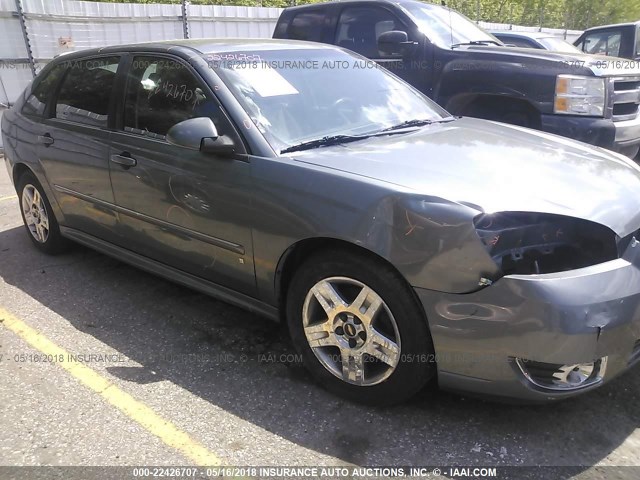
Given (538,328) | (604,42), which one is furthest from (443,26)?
(604,42)

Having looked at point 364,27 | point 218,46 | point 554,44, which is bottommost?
point 554,44

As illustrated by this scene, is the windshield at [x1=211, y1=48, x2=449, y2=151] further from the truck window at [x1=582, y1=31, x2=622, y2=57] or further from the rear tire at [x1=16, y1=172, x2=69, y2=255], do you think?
the truck window at [x1=582, y1=31, x2=622, y2=57]

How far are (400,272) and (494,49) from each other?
4.00m

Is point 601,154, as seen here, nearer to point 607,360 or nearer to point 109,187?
point 607,360

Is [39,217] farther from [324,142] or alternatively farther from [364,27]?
[364,27]

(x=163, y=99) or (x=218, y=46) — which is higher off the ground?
(x=218, y=46)

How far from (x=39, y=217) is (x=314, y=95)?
9.13 feet

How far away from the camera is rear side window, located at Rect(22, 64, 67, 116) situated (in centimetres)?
443

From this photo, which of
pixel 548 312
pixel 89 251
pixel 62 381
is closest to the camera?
pixel 548 312

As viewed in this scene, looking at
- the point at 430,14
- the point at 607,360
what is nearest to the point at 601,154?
the point at 607,360

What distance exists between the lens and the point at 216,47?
3.44 m

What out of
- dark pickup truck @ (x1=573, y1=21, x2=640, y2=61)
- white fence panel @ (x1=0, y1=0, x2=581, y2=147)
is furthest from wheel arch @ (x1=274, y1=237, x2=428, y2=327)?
dark pickup truck @ (x1=573, y1=21, x2=640, y2=61)

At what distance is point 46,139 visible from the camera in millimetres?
4270

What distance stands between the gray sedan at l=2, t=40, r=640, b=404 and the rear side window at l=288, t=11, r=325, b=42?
10.3ft
